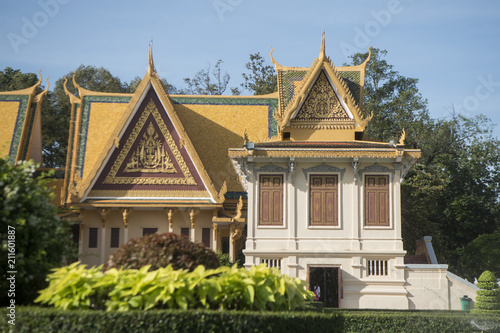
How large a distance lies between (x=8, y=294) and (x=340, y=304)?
42.0 ft

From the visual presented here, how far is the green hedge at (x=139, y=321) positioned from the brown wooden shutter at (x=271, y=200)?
Answer: 12468 mm

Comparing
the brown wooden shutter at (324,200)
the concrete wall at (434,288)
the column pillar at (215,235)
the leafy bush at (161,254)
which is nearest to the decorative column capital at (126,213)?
the column pillar at (215,235)

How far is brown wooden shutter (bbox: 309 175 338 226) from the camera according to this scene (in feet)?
69.2

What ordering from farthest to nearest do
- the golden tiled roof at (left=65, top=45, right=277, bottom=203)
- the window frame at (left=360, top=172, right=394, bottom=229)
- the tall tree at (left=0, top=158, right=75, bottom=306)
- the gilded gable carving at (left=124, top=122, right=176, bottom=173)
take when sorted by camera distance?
1. the golden tiled roof at (left=65, top=45, right=277, bottom=203)
2. the gilded gable carving at (left=124, top=122, right=176, bottom=173)
3. the window frame at (left=360, top=172, right=394, bottom=229)
4. the tall tree at (left=0, top=158, right=75, bottom=306)

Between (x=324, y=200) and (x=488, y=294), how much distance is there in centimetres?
563

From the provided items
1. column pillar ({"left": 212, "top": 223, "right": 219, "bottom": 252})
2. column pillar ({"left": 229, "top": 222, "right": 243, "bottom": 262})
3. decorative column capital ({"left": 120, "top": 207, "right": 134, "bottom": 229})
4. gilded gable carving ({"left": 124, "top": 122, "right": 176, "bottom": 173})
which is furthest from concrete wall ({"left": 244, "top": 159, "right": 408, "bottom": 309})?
decorative column capital ({"left": 120, "top": 207, "right": 134, "bottom": 229})

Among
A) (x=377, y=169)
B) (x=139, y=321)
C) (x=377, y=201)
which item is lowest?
(x=139, y=321)

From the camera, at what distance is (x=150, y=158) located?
2497cm

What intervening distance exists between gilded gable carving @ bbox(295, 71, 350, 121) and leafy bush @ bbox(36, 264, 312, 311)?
14584 mm

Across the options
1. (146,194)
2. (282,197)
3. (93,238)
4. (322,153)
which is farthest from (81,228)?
(322,153)

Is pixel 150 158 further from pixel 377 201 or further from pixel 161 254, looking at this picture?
pixel 161 254

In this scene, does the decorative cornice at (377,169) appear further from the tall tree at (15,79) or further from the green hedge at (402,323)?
the tall tree at (15,79)

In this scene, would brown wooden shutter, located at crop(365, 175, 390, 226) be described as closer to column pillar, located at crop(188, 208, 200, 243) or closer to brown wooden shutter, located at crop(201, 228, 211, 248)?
column pillar, located at crop(188, 208, 200, 243)

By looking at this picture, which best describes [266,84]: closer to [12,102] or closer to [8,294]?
[12,102]
